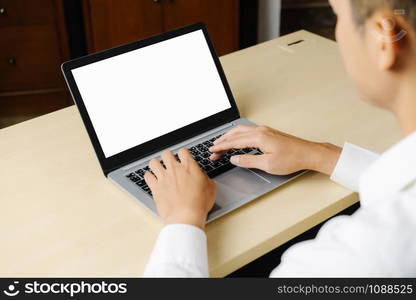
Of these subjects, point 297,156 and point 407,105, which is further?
point 297,156

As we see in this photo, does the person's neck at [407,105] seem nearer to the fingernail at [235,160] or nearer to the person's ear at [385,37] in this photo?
the person's ear at [385,37]

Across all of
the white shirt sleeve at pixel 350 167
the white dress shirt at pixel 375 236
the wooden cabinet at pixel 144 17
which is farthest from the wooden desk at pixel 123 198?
the wooden cabinet at pixel 144 17

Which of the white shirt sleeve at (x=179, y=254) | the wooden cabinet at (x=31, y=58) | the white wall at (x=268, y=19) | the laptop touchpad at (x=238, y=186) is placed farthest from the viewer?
the white wall at (x=268, y=19)

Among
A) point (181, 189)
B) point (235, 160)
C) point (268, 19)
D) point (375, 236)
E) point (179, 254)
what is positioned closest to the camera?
point (375, 236)

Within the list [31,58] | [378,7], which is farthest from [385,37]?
[31,58]

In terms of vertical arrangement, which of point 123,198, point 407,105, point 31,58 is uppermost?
point 407,105

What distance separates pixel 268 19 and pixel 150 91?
200cm

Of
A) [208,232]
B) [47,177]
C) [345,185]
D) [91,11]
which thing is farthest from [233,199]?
[91,11]

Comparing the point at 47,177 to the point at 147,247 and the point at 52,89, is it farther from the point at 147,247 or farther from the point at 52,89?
the point at 52,89

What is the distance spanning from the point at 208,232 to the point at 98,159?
0.28 metres

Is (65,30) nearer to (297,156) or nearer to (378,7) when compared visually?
(297,156)

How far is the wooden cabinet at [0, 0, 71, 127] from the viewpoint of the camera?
8.51ft

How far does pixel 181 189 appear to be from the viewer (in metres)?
1.03

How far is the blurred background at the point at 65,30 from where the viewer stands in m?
2.62
